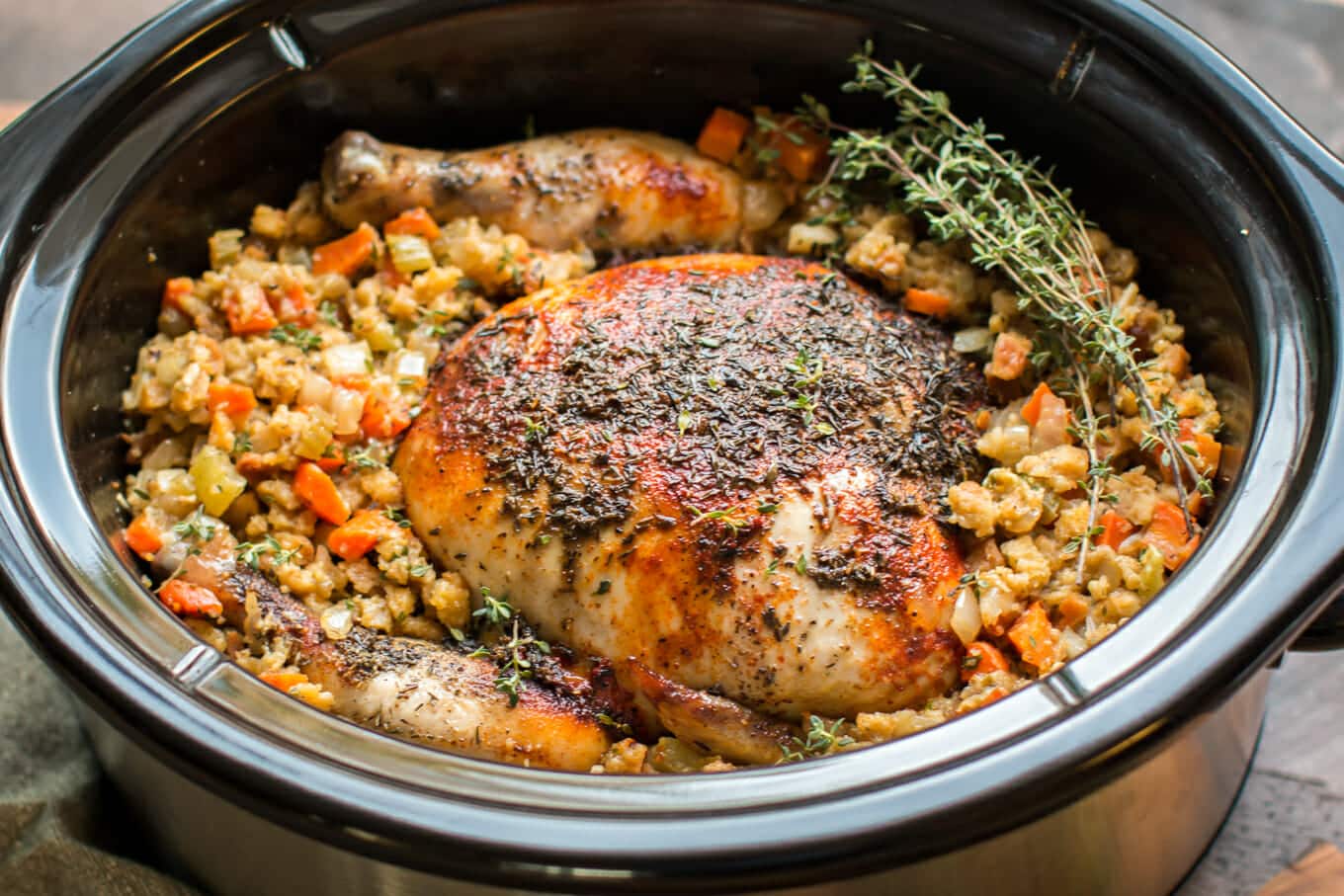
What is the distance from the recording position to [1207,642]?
63.1 inches

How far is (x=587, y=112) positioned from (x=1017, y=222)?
3.22ft

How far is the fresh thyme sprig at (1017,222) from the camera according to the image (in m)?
2.17

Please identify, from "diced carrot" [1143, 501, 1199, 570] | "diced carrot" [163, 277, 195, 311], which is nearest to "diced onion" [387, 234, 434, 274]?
"diced carrot" [163, 277, 195, 311]

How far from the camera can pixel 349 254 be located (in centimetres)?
259

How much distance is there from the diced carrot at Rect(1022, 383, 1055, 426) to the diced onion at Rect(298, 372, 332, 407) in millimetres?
1220

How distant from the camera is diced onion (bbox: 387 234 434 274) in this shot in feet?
8.41

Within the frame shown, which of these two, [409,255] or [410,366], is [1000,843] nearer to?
[410,366]

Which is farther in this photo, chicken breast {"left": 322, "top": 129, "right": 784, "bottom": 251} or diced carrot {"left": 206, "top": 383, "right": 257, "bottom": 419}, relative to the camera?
chicken breast {"left": 322, "top": 129, "right": 784, "bottom": 251}

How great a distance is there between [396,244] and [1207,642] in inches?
65.3

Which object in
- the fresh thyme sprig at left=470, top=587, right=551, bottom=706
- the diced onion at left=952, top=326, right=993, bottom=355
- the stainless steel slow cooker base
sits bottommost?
A: the stainless steel slow cooker base

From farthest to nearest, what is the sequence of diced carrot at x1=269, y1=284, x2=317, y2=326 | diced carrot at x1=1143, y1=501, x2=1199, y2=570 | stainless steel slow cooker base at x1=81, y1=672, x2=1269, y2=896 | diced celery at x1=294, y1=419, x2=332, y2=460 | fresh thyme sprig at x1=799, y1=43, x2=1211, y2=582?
diced carrot at x1=269, y1=284, x2=317, y2=326, diced celery at x1=294, y1=419, x2=332, y2=460, fresh thyme sprig at x1=799, y1=43, x2=1211, y2=582, diced carrot at x1=1143, y1=501, x2=1199, y2=570, stainless steel slow cooker base at x1=81, y1=672, x2=1269, y2=896

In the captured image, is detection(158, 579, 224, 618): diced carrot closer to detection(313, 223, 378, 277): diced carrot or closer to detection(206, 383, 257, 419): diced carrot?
detection(206, 383, 257, 419): diced carrot

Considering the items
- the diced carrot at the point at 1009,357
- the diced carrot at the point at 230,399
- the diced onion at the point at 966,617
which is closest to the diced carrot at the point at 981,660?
the diced onion at the point at 966,617

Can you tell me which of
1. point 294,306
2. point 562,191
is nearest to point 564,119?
point 562,191
